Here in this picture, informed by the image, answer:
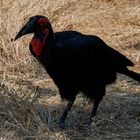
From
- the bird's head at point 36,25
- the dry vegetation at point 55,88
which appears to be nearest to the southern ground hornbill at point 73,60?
the bird's head at point 36,25

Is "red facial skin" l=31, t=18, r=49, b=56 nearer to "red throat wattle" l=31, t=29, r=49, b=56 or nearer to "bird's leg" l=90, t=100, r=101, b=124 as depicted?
"red throat wattle" l=31, t=29, r=49, b=56

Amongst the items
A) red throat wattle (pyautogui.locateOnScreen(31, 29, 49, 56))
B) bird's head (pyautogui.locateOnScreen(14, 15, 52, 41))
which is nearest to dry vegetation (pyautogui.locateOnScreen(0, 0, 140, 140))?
red throat wattle (pyautogui.locateOnScreen(31, 29, 49, 56))

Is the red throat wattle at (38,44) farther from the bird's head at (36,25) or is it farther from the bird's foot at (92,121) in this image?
the bird's foot at (92,121)

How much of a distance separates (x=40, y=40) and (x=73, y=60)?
30 centimetres

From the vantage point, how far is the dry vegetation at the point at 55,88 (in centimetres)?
413

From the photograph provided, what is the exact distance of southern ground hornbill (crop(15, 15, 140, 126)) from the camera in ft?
13.5

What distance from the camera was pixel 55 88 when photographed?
5598 mm

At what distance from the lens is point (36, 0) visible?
6.98 m

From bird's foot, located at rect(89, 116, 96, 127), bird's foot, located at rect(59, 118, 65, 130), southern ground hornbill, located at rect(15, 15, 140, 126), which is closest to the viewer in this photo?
southern ground hornbill, located at rect(15, 15, 140, 126)

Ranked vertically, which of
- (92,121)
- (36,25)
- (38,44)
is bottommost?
(92,121)

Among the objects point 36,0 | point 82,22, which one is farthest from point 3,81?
point 82,22

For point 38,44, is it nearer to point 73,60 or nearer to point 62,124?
point 73,60

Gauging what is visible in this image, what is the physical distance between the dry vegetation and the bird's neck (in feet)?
1.30

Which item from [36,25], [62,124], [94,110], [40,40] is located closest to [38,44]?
[40,40]
